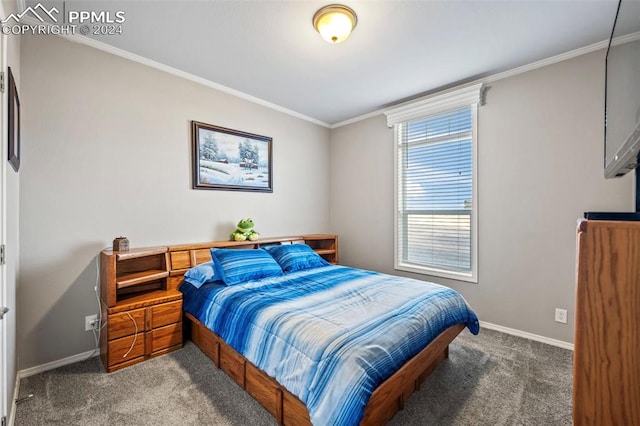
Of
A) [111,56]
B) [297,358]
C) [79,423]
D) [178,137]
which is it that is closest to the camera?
[297,358]

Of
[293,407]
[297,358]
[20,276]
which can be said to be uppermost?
[20,276]

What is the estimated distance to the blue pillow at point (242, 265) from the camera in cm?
253

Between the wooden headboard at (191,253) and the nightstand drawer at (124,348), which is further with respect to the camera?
the wooden headboard at (191,253)

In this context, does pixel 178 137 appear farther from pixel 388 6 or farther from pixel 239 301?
pixel 388 6

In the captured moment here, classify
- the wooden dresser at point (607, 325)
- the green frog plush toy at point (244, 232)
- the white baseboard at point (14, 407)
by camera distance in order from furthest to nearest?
the green frog plush toy at point (244, 232) → the white baseboard at point (14, 407) → the wooden dresser at point (607, 325)

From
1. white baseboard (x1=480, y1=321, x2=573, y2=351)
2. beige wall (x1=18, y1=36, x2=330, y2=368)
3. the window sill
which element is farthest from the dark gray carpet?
the window sill

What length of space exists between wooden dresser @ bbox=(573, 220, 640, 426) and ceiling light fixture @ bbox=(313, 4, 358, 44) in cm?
195

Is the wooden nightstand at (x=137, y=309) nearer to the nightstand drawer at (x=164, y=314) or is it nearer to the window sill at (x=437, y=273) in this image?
the nightstand drawer at (x=164, y=314)

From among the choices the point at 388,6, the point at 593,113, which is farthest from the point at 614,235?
the point at 593,113

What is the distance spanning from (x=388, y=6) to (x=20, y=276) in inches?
133

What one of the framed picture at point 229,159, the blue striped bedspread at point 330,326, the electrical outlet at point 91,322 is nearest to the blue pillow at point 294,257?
the blue striped bedspread at point 330,326

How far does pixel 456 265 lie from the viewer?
3.27 meters

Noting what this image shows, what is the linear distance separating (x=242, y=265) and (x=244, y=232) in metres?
0.74

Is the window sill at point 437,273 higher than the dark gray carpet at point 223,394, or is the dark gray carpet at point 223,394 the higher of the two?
the window sill at point 437,273
